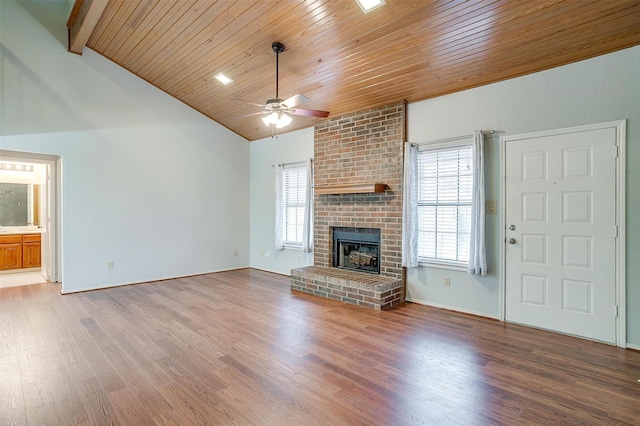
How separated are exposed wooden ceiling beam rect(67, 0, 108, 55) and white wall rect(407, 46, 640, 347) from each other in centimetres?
416

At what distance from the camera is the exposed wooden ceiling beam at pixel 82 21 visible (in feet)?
12.8

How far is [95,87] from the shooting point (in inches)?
200

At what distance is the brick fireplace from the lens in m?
4.54

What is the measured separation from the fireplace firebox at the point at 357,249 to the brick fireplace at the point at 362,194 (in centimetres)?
7

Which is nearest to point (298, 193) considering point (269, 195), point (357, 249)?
point (269, 195)

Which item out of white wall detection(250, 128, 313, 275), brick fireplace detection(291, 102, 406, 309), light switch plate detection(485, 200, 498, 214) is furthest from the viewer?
white wall detection(250, 128, 313, 275)

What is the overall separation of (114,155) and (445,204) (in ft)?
17.1

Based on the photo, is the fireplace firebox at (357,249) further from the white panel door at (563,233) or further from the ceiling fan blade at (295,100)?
the ceiling fan blade at (295,100)

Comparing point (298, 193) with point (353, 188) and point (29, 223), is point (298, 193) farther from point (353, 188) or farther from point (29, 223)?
point (29, 223)

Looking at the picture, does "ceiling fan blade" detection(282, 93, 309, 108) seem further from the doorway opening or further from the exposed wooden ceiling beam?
the doorway opening

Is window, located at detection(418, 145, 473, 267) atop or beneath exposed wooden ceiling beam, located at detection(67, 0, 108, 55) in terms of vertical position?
beneath

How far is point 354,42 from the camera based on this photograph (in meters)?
3.53

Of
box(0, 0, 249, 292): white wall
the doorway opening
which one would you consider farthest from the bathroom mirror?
box(0, 0, 249, 292): white wall

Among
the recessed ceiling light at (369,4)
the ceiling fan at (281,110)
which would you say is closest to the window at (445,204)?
the ceiling fan at (281,110)
